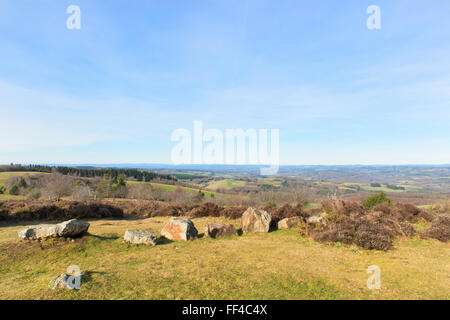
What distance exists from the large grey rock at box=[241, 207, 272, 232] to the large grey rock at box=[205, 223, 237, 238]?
115 centimetres

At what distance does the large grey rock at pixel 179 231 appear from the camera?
1166 cm

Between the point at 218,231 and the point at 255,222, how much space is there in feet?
8.47

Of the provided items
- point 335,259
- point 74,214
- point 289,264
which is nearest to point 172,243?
point 289,264

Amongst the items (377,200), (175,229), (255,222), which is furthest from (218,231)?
(377,200)

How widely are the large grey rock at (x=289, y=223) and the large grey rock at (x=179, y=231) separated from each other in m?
5.72

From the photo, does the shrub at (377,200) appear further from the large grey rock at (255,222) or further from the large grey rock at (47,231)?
the large grey rock at (47,231)

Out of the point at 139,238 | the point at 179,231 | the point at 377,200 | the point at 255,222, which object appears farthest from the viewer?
the point at 377,200

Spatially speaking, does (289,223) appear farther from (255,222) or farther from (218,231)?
(218,231)

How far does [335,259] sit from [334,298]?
12.7 ft

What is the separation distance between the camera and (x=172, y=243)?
1116cm

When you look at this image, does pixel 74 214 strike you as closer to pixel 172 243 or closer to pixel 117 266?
pixel 172 243

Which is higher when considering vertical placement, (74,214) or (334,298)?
(334,298)

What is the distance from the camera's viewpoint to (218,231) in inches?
496
